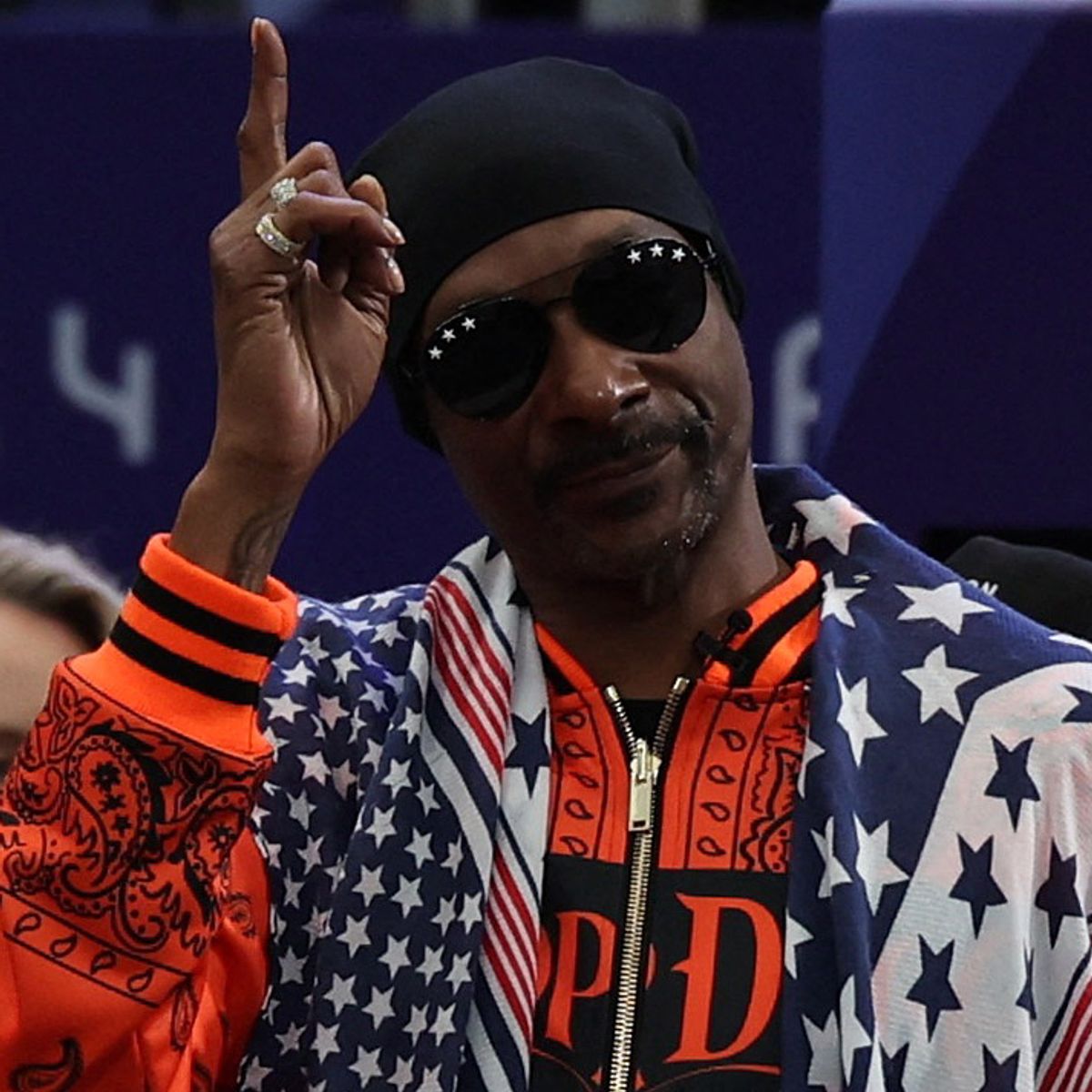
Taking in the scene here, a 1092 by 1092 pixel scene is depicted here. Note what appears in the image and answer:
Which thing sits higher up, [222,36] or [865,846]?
[222,36]

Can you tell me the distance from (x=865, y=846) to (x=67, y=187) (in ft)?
7.88

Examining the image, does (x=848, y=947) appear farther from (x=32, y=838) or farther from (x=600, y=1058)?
(x=32, y=838)

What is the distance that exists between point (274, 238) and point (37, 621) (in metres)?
0.85

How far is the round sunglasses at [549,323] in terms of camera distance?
7.87 feet

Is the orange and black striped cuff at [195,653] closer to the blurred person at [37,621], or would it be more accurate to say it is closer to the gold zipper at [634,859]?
the gold zipper at [634,859]

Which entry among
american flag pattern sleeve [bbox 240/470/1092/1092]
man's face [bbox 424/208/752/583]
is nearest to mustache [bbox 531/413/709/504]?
man's face [bbox 424/208/752/583]

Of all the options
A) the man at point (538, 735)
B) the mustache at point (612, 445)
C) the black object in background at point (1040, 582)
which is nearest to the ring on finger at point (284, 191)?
the man at point (538, 735)

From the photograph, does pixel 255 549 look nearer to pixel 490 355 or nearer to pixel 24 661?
pixel 490 355

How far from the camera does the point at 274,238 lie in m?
2.21

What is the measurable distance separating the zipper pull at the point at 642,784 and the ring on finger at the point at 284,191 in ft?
1.80

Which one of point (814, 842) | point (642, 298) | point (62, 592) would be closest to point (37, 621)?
point (62, 592)

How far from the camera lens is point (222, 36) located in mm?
4246

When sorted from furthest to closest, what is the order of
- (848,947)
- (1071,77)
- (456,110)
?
1. (1071,77)
2. (456,110)
3. (848,947)

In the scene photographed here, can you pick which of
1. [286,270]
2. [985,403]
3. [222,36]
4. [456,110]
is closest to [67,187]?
[222,36]
